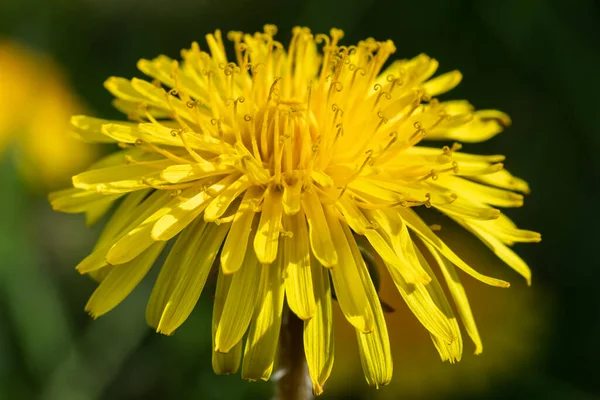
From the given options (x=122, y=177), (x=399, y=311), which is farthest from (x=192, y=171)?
(x=399, y=311)

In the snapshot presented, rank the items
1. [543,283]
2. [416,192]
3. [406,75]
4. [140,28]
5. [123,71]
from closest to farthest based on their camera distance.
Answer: [416,192] → [406,75] → [543,283] → [123,71] → [140,28]

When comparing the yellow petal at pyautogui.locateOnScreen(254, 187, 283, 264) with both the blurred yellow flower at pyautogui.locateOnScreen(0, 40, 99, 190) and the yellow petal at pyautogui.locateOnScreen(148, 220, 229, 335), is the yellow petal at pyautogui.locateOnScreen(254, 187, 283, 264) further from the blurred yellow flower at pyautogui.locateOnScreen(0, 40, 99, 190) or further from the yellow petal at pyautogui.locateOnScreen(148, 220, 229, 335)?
the blurred yellow flower at pyautogui.locateOnScreen(0, 40, 99, 190)

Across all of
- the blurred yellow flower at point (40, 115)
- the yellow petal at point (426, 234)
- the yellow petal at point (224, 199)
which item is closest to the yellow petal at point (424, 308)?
the yellow petal at point (426, 234)

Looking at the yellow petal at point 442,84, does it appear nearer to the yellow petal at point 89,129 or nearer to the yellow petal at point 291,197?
the yellow petal at point 291,197

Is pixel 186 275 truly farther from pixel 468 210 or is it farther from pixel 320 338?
pixel 468 210

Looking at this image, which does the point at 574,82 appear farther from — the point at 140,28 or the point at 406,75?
the point at 140,28

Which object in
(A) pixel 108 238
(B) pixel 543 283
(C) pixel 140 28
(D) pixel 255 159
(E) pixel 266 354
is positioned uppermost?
(C) pixel 140 28

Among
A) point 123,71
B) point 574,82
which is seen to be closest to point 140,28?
point 123,71
